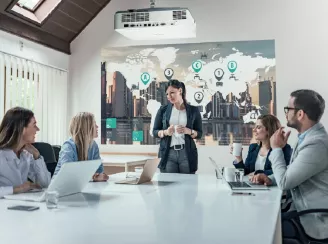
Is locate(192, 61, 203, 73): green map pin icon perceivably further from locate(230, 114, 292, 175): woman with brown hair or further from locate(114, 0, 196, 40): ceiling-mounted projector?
locate(230, 114, 292, 175): woman with brown hair

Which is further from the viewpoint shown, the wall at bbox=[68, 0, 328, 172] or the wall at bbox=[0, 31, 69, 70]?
the wall at bbox=[68, 0, 328, 172]

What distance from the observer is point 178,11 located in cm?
303

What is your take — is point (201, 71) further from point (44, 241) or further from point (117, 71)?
point (44, 241)

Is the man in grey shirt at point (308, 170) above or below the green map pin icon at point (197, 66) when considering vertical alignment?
below

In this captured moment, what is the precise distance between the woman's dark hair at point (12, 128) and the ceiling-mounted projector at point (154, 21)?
52.0 inches

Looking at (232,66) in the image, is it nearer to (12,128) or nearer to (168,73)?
(168,73)

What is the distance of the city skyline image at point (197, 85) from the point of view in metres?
4.42

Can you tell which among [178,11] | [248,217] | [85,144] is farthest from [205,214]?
[178,11]

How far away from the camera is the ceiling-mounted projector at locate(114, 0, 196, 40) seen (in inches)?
120

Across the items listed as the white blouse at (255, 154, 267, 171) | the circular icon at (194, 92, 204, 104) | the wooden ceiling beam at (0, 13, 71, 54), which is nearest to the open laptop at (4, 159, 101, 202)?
the white blouse at (255, 154, 267, 171)

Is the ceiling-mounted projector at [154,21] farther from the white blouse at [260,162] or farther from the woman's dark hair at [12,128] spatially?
the woman's dark hair at [12,128]

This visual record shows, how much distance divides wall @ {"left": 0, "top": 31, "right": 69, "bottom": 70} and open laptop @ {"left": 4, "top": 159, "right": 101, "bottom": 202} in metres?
2.46

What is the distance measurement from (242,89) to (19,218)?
3.53 meters

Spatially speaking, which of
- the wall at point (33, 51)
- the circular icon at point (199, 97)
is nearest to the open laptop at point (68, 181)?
the wall at point (33, 51)
